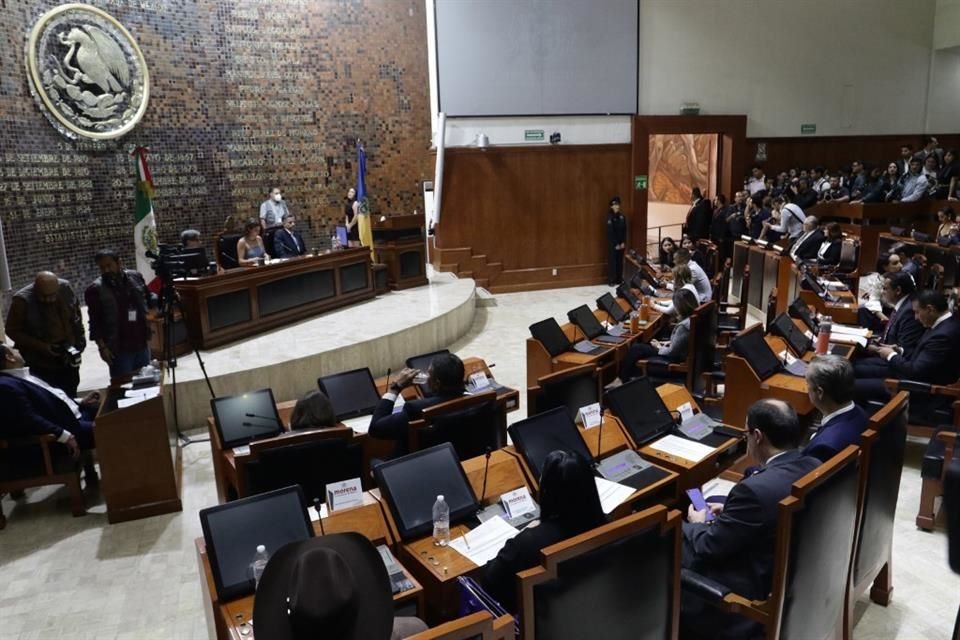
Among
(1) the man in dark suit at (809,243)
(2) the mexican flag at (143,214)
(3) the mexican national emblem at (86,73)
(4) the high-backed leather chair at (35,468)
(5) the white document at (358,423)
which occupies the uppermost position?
(3) the mexican national emblem at (86,73)

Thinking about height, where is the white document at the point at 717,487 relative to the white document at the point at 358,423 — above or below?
below

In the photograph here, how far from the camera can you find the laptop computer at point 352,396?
473cm

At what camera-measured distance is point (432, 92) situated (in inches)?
471

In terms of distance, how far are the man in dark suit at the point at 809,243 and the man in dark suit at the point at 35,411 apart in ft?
26.6

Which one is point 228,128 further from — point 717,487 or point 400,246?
point 717,487

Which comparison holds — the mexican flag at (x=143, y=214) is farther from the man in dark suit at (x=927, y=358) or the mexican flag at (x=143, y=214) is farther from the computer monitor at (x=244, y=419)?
the man in dark suit at (x=927, y=358)

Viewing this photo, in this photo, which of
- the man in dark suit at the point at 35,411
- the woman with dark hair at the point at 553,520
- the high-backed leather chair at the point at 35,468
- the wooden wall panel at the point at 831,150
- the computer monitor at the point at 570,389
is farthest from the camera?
the wooden wall panel at the point at 831,150

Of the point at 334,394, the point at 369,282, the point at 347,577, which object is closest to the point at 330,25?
the point at 369,282

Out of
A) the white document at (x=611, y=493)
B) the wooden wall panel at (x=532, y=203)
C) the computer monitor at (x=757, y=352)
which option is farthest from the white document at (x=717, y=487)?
the wooden wall panel at (x=532, y=203)

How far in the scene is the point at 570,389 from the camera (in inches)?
161

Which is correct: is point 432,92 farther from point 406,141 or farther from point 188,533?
point 188,533

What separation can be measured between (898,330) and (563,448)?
A: 11.9 feet

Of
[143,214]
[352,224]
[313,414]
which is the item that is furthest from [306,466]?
[352,224]

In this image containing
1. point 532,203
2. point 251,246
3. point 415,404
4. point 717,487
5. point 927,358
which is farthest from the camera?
point 532,203
